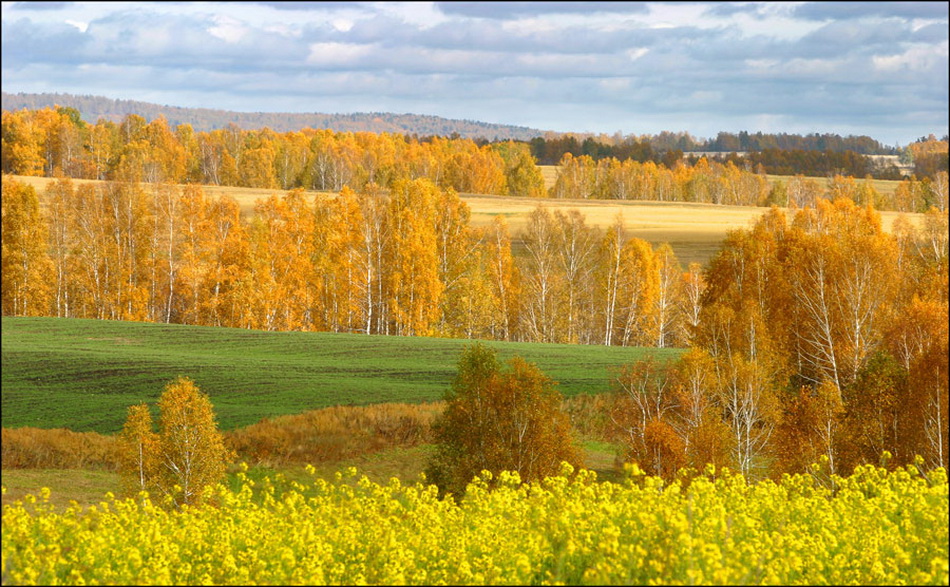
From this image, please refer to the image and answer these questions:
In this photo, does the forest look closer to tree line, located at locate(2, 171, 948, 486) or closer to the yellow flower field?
tree line, located at locate(2, 171, 948, 486)

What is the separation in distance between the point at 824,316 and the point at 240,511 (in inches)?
1752

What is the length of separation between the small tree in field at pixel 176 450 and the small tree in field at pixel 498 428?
719cm

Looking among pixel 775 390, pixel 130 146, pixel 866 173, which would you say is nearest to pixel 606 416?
pixel 775 390

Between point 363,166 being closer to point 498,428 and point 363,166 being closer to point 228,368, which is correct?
point 228,368

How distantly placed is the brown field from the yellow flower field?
8923 cm

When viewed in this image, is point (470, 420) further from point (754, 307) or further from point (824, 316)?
point (824, 316)

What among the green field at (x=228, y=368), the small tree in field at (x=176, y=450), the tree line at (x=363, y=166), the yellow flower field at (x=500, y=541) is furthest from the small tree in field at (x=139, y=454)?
the tree line at (x=363, y=166)

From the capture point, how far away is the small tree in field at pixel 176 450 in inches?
1095

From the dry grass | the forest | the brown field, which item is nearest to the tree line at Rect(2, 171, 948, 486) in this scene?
the forest

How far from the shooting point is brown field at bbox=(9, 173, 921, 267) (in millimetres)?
109188

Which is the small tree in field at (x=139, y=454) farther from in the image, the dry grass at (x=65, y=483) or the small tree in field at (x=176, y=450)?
the dry grass at (x=65, y=483)

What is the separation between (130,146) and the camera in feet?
453

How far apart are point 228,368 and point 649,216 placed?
85991 mm

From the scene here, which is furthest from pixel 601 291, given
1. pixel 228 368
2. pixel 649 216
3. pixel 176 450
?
pixel 176 450
